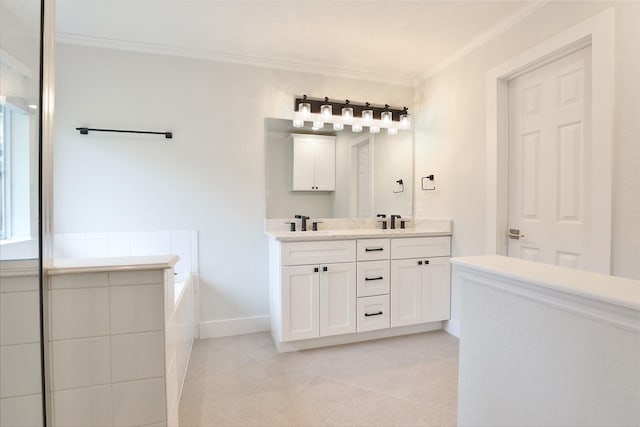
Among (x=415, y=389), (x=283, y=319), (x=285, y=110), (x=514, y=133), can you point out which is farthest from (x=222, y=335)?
(x=514, y=133)

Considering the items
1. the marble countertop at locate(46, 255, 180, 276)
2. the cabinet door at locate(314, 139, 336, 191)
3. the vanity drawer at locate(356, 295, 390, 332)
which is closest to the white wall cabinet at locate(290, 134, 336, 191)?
the cabinet door at locate(314, 139, 336, 191)

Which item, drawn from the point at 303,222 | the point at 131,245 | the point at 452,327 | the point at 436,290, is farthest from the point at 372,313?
the point at 131,245

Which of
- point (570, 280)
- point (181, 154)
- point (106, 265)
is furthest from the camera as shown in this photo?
point (181, 154)

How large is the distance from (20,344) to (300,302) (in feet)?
5.16

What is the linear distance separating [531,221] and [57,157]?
3.49 meters

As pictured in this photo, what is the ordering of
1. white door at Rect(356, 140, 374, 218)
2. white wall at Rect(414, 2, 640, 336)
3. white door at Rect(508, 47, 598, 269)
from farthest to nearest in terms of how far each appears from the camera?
white door at Rect(356, 140, 374, 218) → white door at Rect(508, 47, 598, 269) → white wall at Rect(414, 2, 640, 336)

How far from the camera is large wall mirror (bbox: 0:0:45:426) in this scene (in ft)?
2.82

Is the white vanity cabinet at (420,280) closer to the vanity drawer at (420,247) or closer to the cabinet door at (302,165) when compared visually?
the vanity drawer at (420,247)

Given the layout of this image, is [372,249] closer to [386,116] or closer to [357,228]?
[357,228]

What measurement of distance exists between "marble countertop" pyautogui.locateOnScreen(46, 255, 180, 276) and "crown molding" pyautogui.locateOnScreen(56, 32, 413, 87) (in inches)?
81.6

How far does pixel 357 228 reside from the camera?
2.89 meters

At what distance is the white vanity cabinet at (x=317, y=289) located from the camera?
2205 mm

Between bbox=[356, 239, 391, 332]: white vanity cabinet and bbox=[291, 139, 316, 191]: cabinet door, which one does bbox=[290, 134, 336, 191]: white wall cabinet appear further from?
bbox=[356, 239, 391, 332]: white vanity cabinet

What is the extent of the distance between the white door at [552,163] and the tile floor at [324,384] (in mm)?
1056
